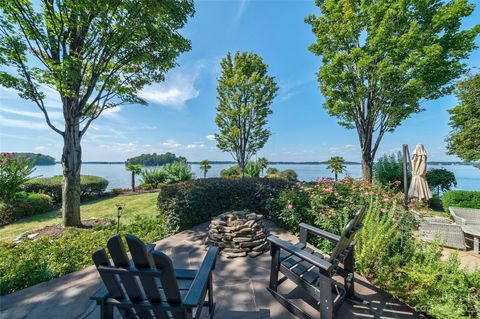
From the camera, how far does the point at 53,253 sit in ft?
11.0

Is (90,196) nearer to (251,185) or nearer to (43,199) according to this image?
(43,199)

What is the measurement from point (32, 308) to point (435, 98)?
13.7 metres

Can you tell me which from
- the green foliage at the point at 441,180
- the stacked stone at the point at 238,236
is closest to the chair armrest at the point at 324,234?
the stacked stone at the point at 238,236

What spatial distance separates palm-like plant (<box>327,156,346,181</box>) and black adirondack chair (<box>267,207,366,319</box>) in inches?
511

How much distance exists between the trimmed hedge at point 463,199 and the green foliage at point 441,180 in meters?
3.32

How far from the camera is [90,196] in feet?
32.2

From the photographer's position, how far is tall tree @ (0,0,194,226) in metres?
4.00

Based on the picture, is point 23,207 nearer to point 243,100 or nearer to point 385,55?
point 243,100

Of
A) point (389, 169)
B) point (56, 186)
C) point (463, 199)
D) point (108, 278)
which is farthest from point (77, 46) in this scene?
point (389, 169)

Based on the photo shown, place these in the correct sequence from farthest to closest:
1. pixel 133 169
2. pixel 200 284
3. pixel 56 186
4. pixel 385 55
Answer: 1. pixel 133 169
2. pixel 56 186
3. pixel 385 55
4. pixel 200 284

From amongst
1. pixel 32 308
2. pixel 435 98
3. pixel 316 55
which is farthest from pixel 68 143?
pixel 435 98

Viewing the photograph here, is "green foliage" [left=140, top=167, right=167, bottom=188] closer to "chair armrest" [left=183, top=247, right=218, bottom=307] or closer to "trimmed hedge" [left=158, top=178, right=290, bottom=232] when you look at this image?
"trimmed hedge" [left=158, top=178, right=290, bottom=232]

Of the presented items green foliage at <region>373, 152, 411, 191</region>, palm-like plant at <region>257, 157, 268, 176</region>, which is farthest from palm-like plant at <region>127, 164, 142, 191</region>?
green foliage at <region>373, 152, 411, 191</region>

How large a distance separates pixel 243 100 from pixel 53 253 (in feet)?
37.2
